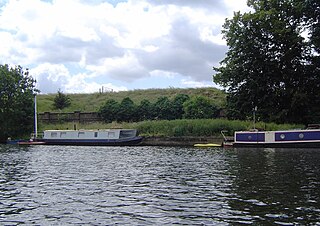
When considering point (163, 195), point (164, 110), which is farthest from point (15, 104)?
point (163, 195)

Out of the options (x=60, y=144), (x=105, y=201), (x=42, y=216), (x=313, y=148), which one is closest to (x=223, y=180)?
(x=105, y=201)

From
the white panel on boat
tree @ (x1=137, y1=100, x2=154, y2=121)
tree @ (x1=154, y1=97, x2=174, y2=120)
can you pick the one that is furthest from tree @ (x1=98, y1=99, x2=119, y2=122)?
the white panel on boat

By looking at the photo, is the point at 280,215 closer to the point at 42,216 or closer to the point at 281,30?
the point at 42,216

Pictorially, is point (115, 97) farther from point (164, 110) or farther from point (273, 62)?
point (273, 62)

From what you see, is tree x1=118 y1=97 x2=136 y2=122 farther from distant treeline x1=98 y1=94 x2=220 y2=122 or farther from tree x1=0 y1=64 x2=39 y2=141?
Answer: tree x1=0 y1=64 x2=39 y2=141

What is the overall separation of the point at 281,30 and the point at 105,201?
40.4m

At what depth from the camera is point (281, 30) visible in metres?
48.1

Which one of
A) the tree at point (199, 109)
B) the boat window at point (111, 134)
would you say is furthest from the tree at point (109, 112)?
the tree at point (199, 109)

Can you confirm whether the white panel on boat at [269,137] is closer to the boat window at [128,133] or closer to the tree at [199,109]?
the tree at [199,109]

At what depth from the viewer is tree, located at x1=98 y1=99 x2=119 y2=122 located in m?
62.4

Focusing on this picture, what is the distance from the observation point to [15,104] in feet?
193

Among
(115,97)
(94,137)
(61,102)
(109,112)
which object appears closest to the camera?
(94,137)

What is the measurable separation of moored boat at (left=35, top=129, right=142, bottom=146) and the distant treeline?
9861 millimetres

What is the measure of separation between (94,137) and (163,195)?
38155 mm
